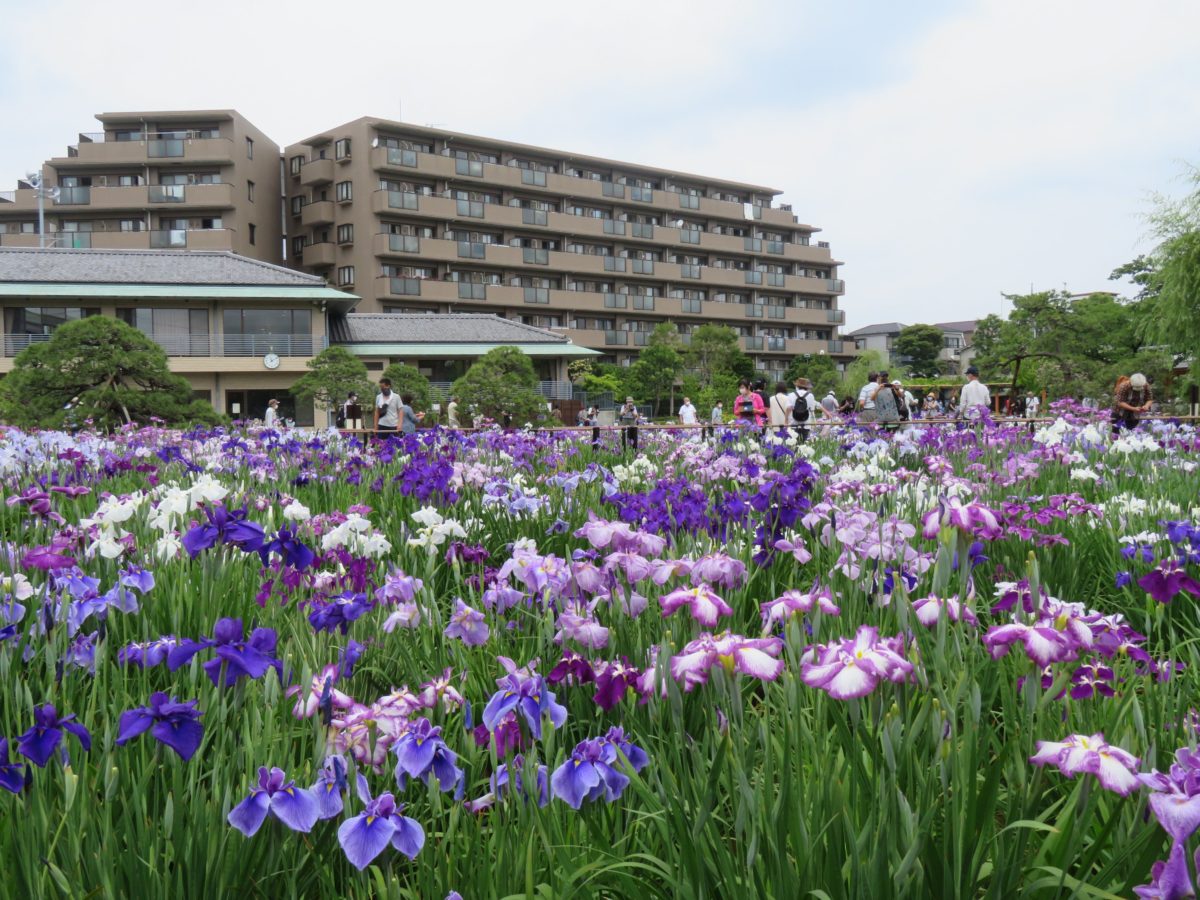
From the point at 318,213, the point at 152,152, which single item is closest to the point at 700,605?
the point at 152,152

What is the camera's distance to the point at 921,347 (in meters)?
76.2

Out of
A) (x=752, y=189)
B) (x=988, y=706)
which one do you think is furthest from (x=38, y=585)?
(x=752, y=189)

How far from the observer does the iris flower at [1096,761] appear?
1.24 m

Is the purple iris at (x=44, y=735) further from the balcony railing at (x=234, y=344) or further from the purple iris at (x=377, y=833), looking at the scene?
the balcony railing at (x=234, y=344)

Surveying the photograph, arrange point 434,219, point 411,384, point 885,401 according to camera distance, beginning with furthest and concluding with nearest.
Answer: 1. point 434,219
2. point 411,384
3. point 885,401

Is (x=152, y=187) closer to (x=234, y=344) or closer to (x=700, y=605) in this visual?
(x=234, y=344)

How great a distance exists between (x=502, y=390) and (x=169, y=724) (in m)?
25.1

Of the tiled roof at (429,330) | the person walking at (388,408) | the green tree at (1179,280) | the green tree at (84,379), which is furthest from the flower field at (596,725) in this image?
the tiled roof at (429,330)

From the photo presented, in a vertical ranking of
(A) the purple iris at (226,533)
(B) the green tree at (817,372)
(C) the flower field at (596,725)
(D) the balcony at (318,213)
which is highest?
(D) the balcony at (318,213)

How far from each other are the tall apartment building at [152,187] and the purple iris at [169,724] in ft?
154

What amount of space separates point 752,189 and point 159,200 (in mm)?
38418

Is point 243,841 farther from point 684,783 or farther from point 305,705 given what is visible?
point 684,783

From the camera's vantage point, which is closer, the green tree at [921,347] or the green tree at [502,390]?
the green tree at [502,390]

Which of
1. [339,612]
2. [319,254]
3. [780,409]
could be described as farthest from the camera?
[319,254]
